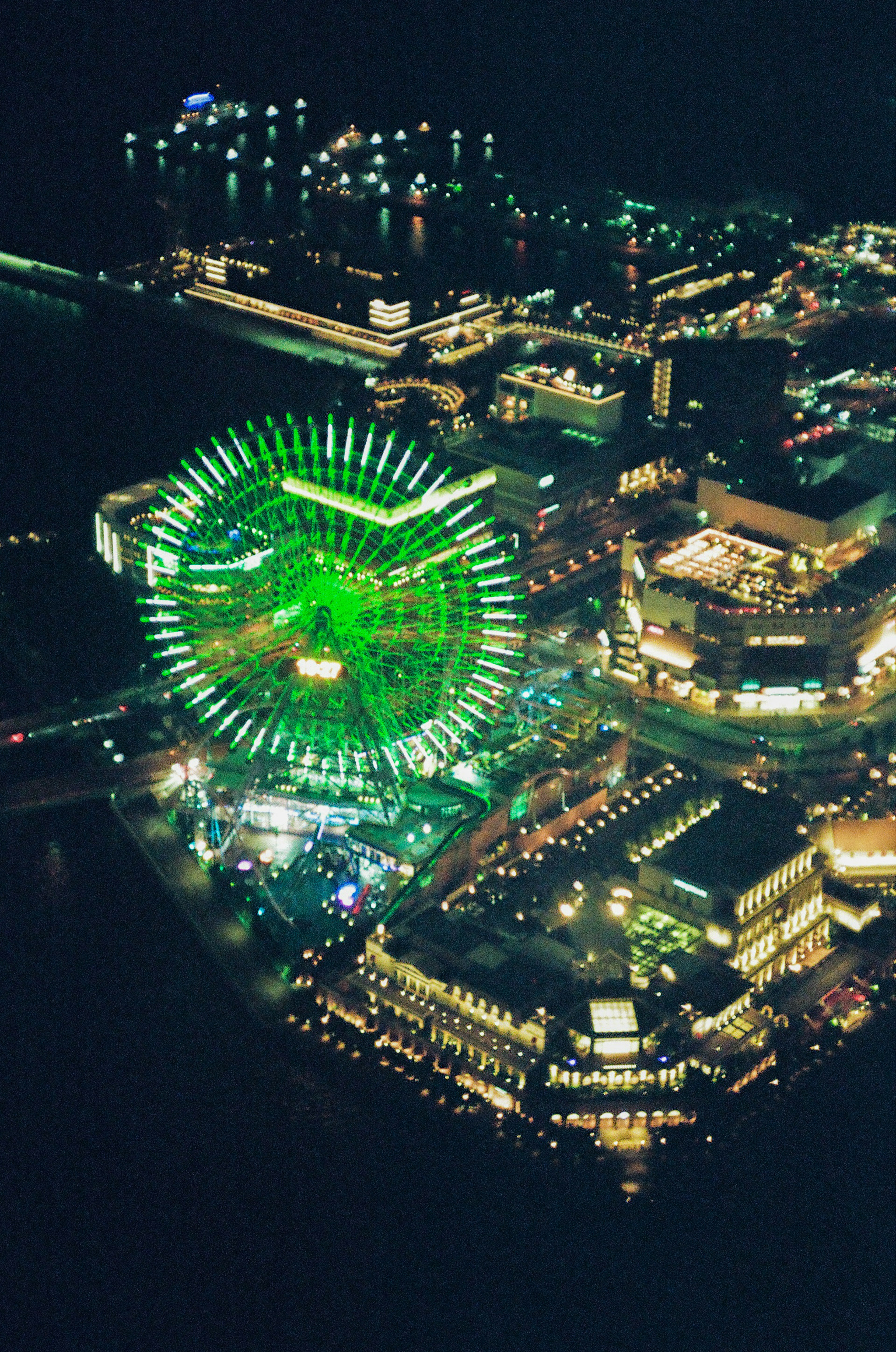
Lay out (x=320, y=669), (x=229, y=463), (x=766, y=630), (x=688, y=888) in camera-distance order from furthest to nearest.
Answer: (x=766, y=630) < (x=229, y=463) < (x=320, y=669) < (x=688, y=888)

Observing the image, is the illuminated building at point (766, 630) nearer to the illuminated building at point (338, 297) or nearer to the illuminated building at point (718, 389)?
the illuminated building at point (718, 389)

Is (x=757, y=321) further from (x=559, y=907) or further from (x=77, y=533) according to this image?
(x=559, y=907)

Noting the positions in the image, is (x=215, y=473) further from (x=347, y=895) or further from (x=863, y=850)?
(x=863, y=850)

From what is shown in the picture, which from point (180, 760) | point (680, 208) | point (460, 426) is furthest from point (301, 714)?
point (680, 208)

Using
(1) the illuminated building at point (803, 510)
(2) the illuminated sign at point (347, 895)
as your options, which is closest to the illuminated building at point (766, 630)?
(1) the illuminated building at point (803, 510)

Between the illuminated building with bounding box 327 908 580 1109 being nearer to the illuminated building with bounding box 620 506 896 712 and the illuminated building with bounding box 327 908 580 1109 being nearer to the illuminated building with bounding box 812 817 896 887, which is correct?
the illuminated building with bounding box 812 817 896 887

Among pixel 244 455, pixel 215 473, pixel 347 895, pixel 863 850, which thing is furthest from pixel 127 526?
pixel 863 850
